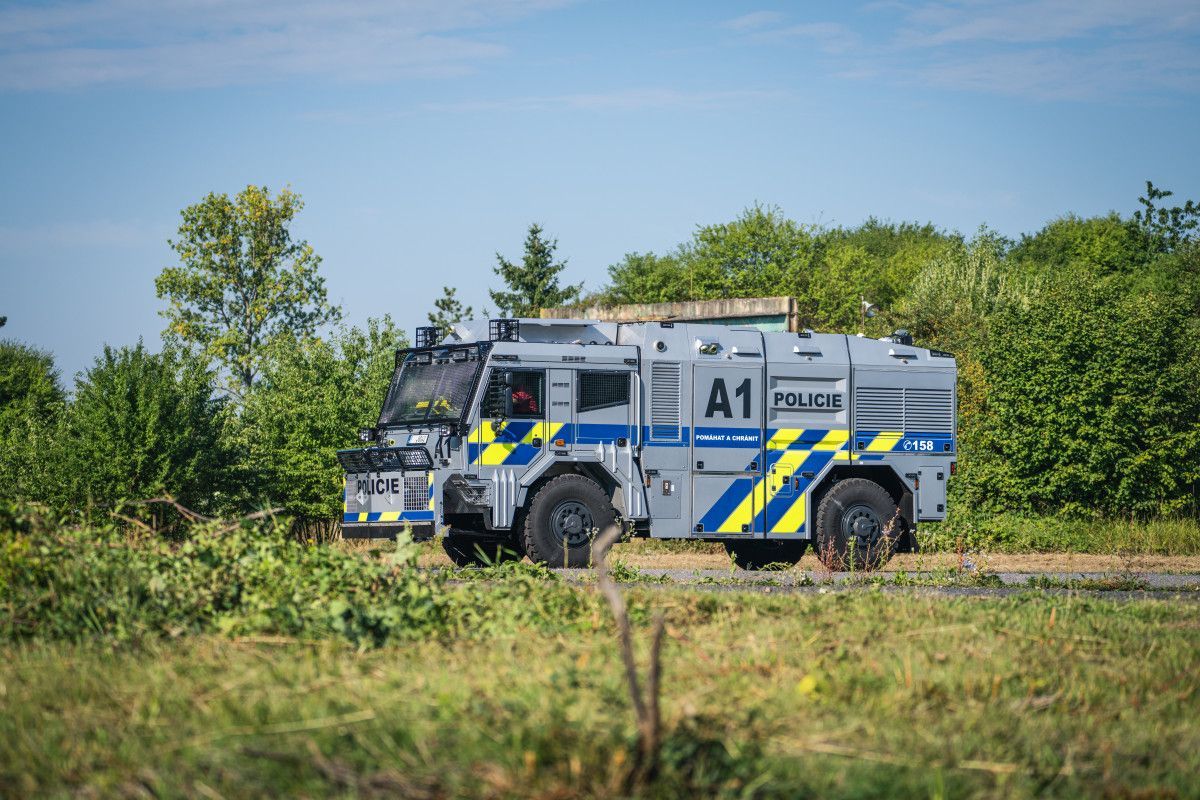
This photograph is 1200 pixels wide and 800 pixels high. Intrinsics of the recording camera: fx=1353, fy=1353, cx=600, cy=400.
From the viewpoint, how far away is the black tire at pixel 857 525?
1619 centimetres

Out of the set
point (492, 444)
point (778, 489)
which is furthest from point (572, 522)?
point (778, 489)

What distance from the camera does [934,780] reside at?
14.5 ft

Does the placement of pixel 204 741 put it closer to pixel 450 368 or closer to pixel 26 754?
pixel 26 754

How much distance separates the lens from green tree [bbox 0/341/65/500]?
90.1ft

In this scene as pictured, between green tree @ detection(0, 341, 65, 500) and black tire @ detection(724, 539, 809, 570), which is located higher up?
green tree @ detection(0, 341, 65, 500)

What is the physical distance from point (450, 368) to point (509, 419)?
112 centimetres

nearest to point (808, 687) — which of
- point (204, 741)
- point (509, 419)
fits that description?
point (204, 741)

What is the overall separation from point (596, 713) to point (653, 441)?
1094 cm

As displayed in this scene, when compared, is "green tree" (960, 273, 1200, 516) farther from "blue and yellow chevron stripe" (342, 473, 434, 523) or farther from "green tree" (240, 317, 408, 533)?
"blue and yellow chevron stripe" (342, 473, 434, 523)

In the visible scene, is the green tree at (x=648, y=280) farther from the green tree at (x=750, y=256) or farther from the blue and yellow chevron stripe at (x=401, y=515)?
the blue and yellow chevron stripe at (x=401, y=515)

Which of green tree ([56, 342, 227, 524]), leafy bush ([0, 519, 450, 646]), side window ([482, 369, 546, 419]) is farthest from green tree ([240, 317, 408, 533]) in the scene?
leafy bush ([0, 519, 450, 646])

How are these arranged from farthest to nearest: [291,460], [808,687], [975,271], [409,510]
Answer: [975,271] < [291,460] < [409,510] < [808,687]

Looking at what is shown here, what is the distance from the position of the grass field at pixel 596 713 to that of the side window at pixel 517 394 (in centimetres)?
745

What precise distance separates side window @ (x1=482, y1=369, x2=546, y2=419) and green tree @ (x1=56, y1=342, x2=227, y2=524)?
12.9 m
